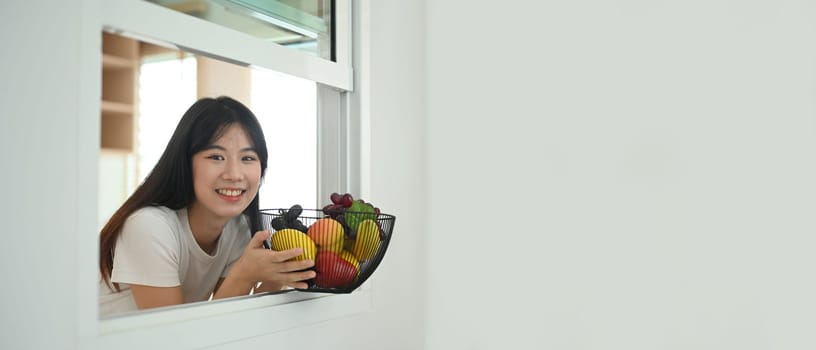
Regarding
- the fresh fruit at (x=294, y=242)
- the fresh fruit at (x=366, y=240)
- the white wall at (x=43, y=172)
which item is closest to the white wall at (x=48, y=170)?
the white wall at (x=43, y=172)

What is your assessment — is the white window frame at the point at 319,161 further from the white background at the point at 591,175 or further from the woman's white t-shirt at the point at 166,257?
the woman's white t-shirt at the point at 166,257

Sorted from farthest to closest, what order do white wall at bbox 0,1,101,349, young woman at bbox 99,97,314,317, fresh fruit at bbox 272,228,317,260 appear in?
1. young woman at bbox 99,97,314,317
2. fresh fruit at bbox 272,228,317,260
3. white wall at bbox 0,1,101,349

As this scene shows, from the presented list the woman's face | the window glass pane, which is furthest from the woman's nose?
the window glass pane

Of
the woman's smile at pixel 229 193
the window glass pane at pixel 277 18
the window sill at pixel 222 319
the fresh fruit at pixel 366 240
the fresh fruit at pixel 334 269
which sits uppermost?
the window glass pane at pixel 277 18

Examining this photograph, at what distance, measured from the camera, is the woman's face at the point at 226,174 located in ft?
3.65

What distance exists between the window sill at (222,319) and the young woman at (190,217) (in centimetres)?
4

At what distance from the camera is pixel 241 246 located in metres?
1.20

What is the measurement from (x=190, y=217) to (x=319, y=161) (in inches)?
9.8

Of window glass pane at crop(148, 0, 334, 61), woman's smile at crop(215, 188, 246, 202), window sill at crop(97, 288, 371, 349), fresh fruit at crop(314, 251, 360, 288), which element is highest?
window glass pane at crop(148, 0, 334, 61)

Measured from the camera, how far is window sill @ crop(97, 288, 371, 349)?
80cm

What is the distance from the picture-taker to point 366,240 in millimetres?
995

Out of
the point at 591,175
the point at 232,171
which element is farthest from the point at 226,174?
the point at 591,175

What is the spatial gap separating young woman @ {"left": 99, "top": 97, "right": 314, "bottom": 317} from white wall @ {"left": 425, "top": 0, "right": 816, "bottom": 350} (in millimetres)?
505

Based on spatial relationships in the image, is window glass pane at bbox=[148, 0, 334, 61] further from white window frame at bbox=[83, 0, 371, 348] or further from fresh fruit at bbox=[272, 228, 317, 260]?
fresh fruit at bbox=[272, 228, 317, 260]
